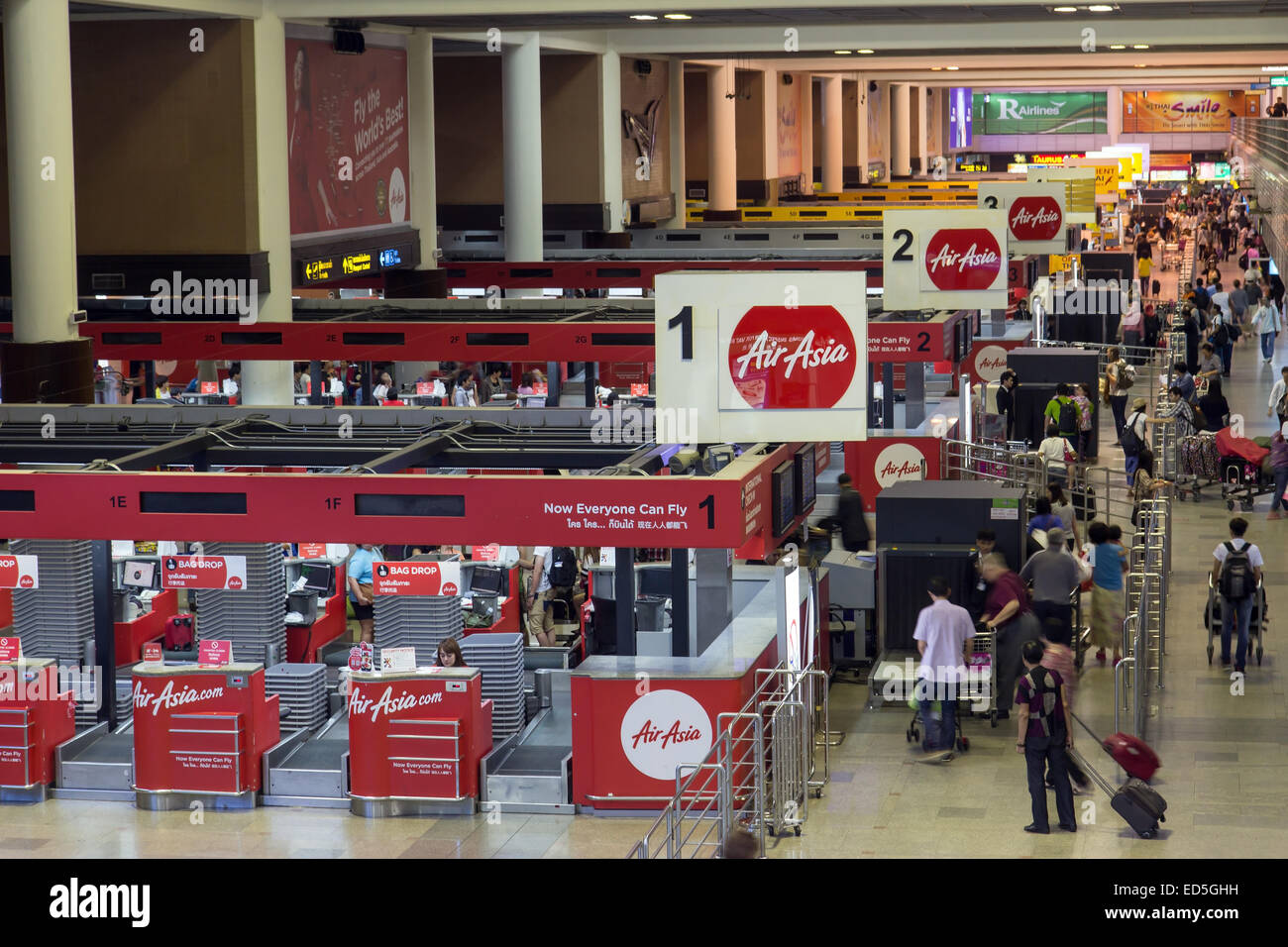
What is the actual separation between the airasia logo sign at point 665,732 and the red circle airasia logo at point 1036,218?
55.9 ft

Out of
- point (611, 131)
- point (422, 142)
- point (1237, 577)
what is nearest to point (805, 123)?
point (611, 131)

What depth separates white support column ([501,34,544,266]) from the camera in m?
27.0

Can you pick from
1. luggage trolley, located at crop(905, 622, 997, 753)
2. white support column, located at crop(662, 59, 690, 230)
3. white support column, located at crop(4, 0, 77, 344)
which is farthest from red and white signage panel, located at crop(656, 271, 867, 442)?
white support column, located at crop(662, 59, 690, 230)

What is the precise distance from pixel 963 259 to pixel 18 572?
10814 mm

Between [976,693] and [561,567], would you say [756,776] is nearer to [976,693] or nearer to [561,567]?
[976,693]

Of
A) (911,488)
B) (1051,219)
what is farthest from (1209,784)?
(1051,219)

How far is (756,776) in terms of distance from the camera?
34.3 ft

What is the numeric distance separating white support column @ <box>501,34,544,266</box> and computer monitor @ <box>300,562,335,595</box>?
12712mm

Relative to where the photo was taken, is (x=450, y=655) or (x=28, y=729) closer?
(x=28, y=729)

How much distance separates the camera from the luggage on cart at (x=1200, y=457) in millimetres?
22672

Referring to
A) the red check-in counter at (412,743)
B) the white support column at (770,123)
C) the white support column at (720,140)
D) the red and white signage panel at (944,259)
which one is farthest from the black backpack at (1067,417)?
the white support column at (770,123)

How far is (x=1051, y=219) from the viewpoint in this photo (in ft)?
87.6

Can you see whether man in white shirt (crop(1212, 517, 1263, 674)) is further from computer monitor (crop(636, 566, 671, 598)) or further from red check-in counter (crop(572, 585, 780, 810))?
red check-in counter (crop(572, 585, 780, 810))
